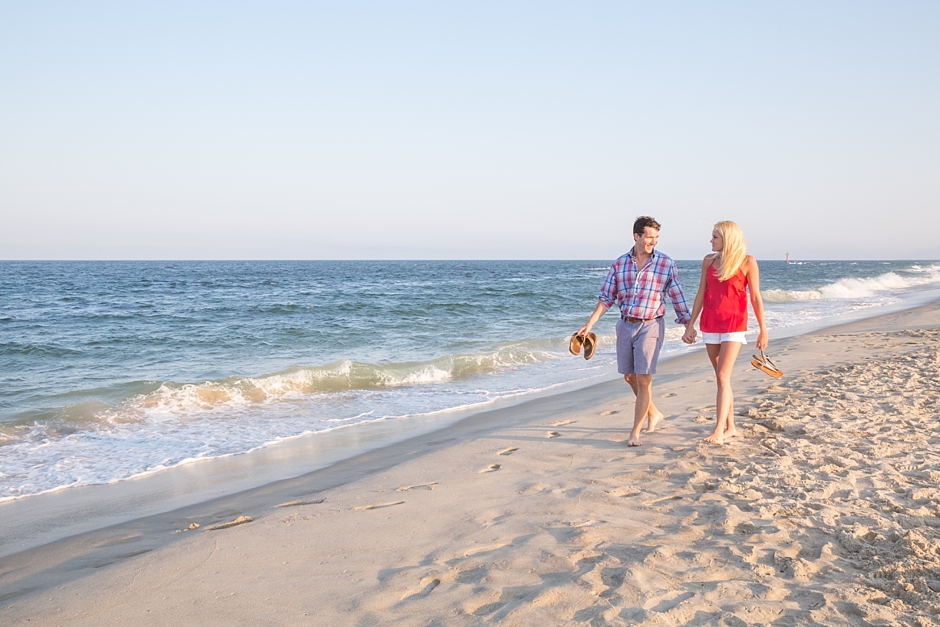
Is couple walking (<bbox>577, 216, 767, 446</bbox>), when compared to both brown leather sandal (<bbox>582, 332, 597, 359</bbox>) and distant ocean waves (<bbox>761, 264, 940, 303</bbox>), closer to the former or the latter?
brown leather sandal (<bbox>582, 332, 597, 359</bbox>)

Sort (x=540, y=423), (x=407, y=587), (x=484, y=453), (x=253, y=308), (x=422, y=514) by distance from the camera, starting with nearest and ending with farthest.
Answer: (x=407, y=587)
(x=422, y=514)
(x=484, y=453)
(x=540, y=423)
(x=253, y=308)

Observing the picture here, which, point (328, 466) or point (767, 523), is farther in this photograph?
point (328, 466)

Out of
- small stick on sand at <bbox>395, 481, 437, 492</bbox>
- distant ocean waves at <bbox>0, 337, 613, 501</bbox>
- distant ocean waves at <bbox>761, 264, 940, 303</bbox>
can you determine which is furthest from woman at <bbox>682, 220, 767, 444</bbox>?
distant ocean waves at <bbox>761, 264, 940, 303</bbox>

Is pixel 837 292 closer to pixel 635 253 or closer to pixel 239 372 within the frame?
pixel 239 372

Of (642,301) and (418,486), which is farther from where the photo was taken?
(642,301)

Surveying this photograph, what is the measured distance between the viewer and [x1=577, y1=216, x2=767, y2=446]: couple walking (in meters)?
4.86

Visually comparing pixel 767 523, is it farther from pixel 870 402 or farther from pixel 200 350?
pixel 200 350

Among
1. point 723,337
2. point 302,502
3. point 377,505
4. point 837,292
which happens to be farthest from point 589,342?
point 837,292

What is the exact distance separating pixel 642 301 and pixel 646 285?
0.42 feet

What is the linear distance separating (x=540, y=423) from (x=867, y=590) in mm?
3872

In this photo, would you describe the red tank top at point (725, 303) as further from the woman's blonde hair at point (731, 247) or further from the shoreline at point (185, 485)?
the shoreline at point (185, 485)

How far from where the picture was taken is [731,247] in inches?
Answer: 189

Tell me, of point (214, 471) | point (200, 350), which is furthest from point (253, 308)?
point (214, 471)

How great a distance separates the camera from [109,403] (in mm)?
8695
